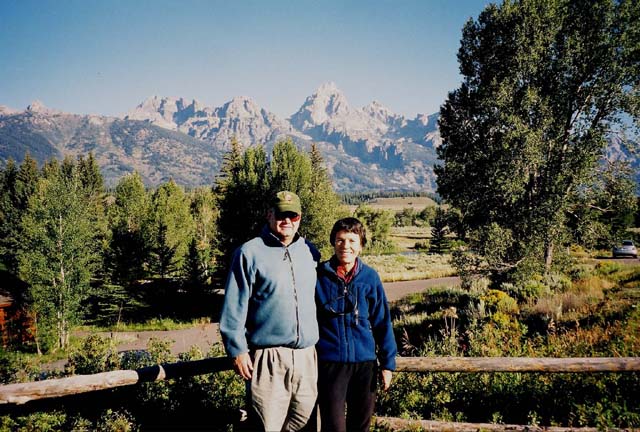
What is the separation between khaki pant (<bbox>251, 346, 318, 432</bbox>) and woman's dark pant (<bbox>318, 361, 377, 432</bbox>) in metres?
0.11

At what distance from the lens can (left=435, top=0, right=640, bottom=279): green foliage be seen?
13.8 m

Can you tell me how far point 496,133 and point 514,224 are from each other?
3880 mm

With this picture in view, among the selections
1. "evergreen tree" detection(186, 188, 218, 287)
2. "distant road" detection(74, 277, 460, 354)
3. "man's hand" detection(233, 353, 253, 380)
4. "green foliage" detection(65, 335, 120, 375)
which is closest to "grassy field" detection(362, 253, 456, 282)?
"distant road" detection(74, 277, 460, 354)

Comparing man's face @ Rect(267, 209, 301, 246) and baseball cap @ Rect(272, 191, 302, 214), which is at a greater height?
baseball cap @ Rect(272, 191, 302, 214)

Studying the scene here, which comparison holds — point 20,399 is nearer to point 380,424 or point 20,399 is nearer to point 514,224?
point 380,424

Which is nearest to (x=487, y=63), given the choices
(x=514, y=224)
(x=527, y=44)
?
(x=527, y=44)

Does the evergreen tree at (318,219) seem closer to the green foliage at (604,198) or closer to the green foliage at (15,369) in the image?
the green foliage at (604,198)

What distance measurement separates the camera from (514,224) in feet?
49.4

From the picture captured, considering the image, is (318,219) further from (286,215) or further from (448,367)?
(286,215)

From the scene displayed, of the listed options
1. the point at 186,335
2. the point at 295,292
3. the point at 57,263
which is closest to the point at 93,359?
the point at 295,292

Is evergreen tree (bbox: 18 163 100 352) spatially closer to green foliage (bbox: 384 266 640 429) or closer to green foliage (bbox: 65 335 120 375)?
green foliage (bbox: 65 335 120 375)

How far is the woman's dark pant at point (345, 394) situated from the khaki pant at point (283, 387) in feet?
0.36

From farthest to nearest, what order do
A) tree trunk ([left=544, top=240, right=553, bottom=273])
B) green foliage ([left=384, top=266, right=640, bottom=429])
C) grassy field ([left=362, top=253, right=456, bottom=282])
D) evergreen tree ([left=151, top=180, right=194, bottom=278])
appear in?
evergreen tree ([left=151, top=180, right=194, bottom=278]) < grassy field ([left=362, top=253, right=456, bottom=282]) < tree trunk ([left=544, top=240, right=553, bottom=273]) < green foliage ([left=384, top=266, right=640, bottom=429])

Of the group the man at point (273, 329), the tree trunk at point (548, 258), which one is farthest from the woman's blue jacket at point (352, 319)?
the tree trunk at point (548, 258)
